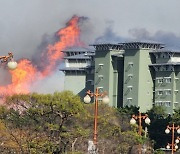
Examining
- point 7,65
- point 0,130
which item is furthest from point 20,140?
point 7,65

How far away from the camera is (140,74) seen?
147m

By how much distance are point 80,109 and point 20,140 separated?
1804cm

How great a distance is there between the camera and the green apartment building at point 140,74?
145m

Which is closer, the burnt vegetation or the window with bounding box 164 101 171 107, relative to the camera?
the burnt vegetation

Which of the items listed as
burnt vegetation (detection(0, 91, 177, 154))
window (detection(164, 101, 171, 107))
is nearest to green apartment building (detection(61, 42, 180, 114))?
window (detection(164, 101, 171, 107))

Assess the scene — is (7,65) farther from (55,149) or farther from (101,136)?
(101,136)

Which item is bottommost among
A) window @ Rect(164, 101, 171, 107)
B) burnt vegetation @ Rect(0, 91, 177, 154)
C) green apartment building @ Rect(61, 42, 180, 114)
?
burnt vegetation @ Rect(0, 91, 177, 154)

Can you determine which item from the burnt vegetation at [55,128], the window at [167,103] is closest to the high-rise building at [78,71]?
the window at [167,103]

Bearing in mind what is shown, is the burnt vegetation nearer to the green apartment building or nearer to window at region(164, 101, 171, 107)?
window at region(164, 101, 171, 107)

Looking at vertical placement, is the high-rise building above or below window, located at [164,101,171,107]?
above

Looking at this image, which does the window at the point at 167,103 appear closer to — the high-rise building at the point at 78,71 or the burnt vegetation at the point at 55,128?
the high-rise building at the point at 78,71

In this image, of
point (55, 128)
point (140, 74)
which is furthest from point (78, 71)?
point (55, 128)

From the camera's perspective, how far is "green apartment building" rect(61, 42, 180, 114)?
476 ft

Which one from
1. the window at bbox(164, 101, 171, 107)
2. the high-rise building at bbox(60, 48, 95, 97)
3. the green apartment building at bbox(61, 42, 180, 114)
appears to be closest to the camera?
the window at bbox(164, 101, 171, 107)
